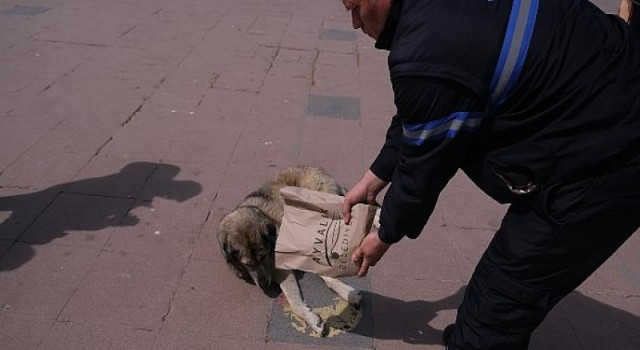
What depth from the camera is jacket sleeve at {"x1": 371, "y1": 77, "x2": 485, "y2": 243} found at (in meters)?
1.82

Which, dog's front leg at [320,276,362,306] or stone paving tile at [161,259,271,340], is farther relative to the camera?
dog's front leg at [320,276,362,306]

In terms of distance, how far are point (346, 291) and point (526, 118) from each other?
2.11 m

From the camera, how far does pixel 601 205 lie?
2.00m

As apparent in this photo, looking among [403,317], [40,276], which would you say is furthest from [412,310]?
[40,276]

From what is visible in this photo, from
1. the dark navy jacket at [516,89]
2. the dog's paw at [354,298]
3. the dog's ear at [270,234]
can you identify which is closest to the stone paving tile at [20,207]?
the dog's ear at [270,234]

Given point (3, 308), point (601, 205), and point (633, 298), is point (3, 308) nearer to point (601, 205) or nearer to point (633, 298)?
point (601, 205)

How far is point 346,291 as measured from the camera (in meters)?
3.63

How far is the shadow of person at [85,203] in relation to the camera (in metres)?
4.02

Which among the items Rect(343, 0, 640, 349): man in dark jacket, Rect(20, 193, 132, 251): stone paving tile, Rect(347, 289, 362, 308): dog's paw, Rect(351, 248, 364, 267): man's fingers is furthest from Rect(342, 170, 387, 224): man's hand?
Rect(20, 193, 132, 251): stone paving tile

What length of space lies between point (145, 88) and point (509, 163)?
6.09 meters

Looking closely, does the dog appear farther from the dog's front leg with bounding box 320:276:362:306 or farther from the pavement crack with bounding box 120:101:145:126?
the pavement crack with bounding box 120:101:145:126

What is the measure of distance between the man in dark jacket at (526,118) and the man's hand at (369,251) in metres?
0.21

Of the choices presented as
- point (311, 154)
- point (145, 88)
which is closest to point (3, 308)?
point (311, 154)

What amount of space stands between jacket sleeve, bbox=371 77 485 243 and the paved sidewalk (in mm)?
1481
